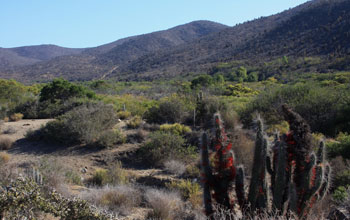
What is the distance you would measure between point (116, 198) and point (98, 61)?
84662 millimetres

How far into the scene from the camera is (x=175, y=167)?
27.3ft

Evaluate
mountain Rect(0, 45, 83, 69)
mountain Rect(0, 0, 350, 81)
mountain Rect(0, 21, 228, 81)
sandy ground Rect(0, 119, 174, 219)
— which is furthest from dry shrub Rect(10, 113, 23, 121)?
mountain Rect(0, 45, 83, 69)

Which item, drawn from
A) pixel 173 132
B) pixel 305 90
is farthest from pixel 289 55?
pixel 173 132

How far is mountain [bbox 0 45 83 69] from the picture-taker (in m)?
105

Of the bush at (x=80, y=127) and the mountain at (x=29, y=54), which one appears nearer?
the bush at (x=80, y=127)

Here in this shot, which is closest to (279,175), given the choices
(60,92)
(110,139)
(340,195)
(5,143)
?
(340,195)

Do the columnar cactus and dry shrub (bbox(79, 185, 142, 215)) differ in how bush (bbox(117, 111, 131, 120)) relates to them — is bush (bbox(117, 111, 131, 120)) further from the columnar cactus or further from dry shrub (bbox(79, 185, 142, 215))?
the columnar cactus

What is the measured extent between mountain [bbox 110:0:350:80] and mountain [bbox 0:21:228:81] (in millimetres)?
8444

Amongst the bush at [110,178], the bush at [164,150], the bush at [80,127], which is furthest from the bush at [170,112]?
the bush at [110,178]

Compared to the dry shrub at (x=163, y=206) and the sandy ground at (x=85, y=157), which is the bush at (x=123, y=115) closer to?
the sandy ground at (x=85, y=157)

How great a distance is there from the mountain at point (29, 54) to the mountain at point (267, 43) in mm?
52882

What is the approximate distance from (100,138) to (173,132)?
2.60 meters

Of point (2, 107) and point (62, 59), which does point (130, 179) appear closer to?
point (2, 107)

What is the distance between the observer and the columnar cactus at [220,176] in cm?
463
